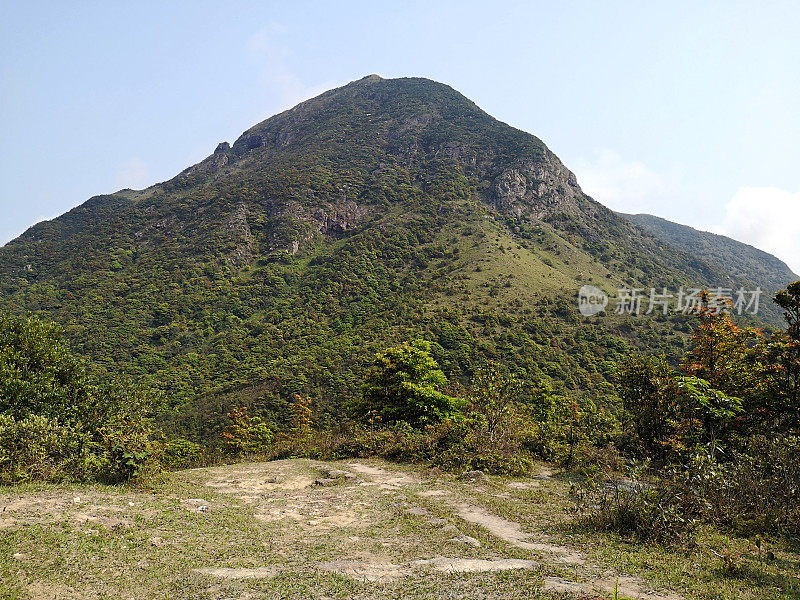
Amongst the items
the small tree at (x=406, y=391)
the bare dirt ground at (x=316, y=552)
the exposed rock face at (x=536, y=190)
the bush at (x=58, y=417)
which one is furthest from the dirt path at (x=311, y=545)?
the exposed rock face at (x=536, y=190)

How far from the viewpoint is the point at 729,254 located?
6403 inches

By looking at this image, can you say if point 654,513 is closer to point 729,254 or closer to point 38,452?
point 38,452

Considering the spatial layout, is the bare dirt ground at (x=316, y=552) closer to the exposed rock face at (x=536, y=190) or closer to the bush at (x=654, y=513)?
the bush at (x=654, y=513)

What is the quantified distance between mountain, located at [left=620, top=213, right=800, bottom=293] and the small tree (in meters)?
156

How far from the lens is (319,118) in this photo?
521ft

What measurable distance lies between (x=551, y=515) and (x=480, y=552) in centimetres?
337

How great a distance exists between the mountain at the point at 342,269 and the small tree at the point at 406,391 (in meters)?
24.0

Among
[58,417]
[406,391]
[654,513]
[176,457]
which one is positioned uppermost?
[654,513]

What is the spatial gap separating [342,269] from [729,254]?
161254 millimetres

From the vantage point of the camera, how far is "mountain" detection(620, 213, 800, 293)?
143 m

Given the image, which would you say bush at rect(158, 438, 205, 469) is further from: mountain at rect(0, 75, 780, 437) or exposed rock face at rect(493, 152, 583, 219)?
exposed rock face at rect(493, 152, 583, 219)

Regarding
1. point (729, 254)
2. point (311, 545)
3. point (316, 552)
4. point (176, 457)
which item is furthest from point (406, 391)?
point (729, 254)

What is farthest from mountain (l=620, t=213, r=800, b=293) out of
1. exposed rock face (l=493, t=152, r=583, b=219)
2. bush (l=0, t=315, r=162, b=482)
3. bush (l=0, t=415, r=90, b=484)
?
bush (l=0, t=415, r=90, b=484)

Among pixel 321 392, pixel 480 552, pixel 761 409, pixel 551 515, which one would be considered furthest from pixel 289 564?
pixel 321 392
